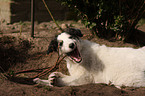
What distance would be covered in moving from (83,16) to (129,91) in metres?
2.92

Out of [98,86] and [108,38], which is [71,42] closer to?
[98,86]

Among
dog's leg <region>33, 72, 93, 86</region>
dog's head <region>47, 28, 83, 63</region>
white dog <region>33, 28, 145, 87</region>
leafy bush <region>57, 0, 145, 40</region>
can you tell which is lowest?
dog's leg <region>33, 72, 93, 86</region>

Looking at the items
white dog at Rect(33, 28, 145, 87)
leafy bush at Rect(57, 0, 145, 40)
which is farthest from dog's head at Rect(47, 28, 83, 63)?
leafy bush at Rect(57, 0, 145, 40)

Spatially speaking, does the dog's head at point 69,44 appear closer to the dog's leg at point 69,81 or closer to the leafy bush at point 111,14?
the dog's leg at point 69,81

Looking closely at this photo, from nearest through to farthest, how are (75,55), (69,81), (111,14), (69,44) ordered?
(69,44) → (75,55) → (69,81) → (111,14)

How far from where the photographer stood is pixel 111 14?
16.9 feet

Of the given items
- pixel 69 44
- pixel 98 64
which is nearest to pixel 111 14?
pixel 98 64

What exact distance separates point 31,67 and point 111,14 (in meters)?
2.81

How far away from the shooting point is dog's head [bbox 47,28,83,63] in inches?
116

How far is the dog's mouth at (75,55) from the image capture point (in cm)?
308

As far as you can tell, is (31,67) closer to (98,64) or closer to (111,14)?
(98,64)

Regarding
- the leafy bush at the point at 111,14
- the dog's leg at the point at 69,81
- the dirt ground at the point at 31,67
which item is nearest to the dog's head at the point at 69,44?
Answer: the dog's leg at the point at 69,81

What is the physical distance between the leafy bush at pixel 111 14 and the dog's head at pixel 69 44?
2.05 metres

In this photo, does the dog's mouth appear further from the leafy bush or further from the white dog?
the leafy bush
